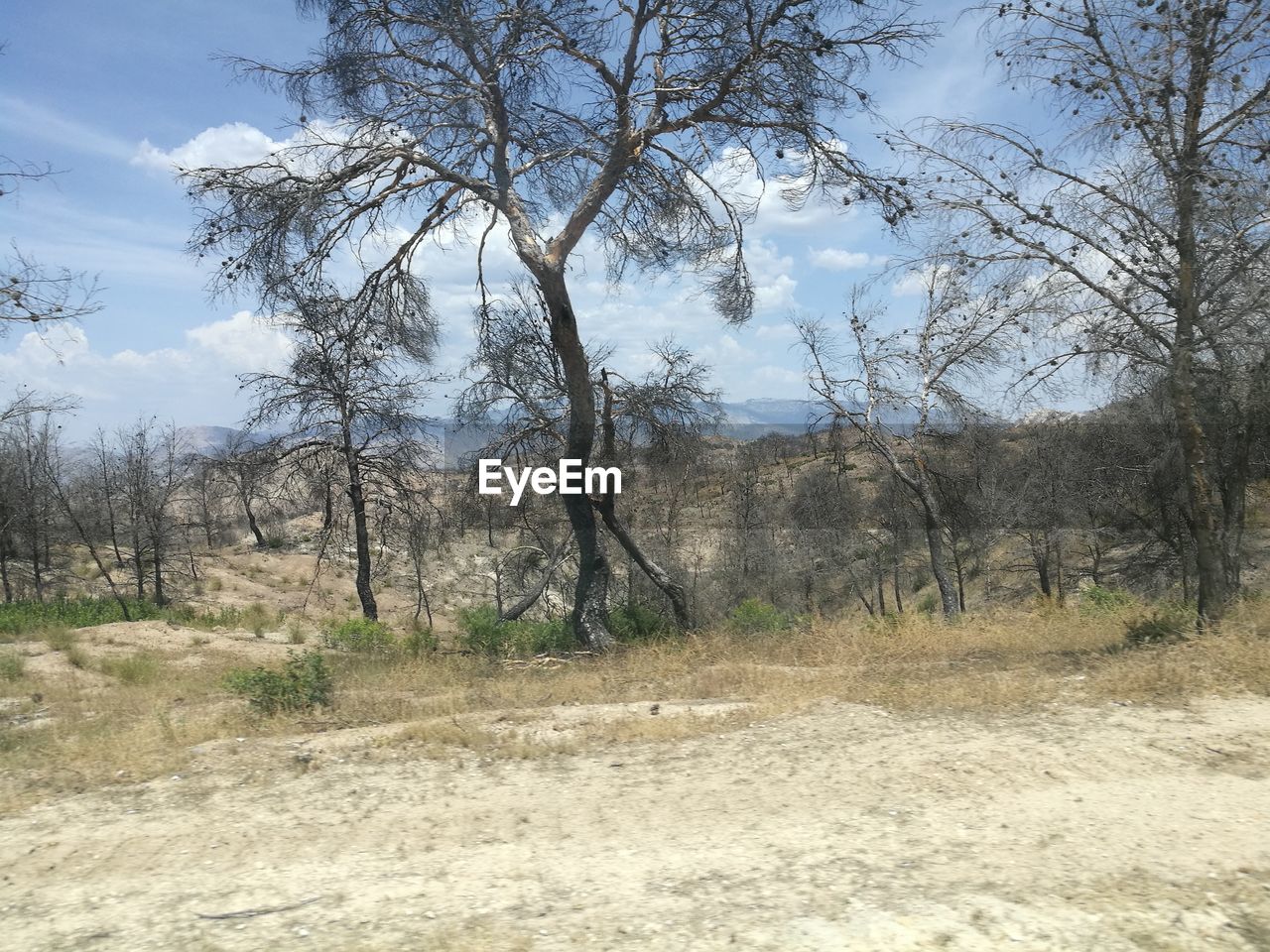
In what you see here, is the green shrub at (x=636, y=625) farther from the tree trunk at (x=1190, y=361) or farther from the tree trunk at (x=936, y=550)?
the tree trunk at (x=1190, y=361)

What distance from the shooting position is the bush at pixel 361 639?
1188 centimetres

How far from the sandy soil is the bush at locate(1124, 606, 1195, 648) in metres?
2.10

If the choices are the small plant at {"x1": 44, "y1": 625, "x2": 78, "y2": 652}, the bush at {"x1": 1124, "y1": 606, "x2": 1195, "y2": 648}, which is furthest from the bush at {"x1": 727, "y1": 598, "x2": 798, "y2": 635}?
the small plant at {"x1": 44, "y1": 625, "x2": 78, "y2": 652}

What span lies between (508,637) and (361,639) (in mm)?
2182

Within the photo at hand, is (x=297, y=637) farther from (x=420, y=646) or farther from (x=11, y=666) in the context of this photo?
(x=420, y=646)

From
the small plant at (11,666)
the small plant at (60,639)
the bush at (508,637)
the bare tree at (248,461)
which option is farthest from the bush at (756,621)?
the bare tree at (248,461)

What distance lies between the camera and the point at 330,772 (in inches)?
224

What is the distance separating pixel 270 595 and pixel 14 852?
30819 millimetres

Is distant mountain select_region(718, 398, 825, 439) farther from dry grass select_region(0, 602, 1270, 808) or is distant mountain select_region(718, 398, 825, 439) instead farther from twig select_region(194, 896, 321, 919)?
twig select_region(194, 896, 321, 919)

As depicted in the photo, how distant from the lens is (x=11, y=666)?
11.5 meters

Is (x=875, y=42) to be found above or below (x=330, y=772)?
above

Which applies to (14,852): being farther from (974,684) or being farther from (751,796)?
(974,684)

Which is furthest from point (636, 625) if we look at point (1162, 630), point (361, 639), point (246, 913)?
point (246, 913)

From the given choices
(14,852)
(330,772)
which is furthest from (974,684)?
(14,852)
